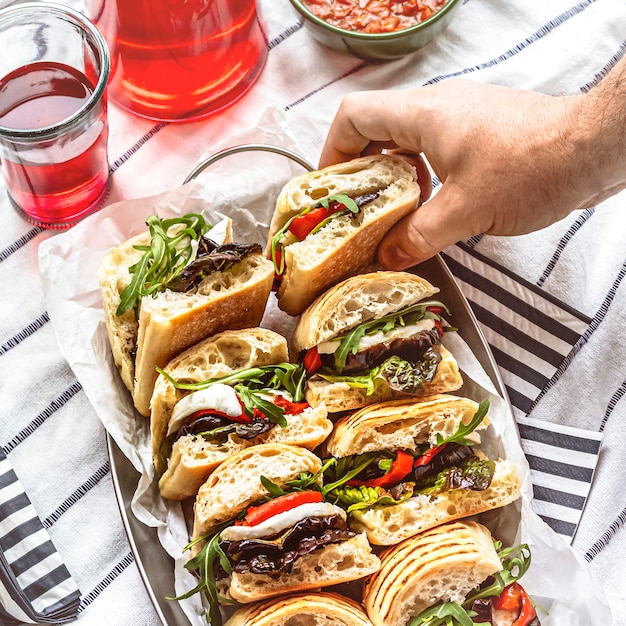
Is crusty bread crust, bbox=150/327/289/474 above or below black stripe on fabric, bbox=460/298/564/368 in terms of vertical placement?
above

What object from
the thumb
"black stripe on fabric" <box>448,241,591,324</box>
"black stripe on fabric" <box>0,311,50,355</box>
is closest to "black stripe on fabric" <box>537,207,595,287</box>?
"black stripe on fabric" <box>448,241,591,324</box>

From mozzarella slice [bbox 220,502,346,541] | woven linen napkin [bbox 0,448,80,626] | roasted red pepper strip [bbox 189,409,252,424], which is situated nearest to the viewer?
mozzarella slice [bbox 220,502,346,541]

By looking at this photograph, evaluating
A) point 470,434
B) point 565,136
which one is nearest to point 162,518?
point 470,434

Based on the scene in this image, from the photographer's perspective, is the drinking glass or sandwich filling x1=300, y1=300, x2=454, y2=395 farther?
the drinking glass

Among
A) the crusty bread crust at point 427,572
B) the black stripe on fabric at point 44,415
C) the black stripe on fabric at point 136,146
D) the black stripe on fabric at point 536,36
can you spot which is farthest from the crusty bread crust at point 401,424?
the black stripe on fabric at point 536,36

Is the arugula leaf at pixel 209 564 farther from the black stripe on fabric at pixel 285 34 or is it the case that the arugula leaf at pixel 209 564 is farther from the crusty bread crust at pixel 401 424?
the black stripe on fabric at pixel 285 34

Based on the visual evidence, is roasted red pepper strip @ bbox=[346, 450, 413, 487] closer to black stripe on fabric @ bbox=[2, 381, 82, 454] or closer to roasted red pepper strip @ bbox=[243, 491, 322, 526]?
roasted red pepper strip @ bbox=[243, 491, 322, 526]

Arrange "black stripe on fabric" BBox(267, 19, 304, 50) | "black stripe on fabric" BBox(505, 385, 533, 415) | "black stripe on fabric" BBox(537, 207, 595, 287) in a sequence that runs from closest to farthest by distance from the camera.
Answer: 1. "black stripe on fabric" BBox(505, 385, 533, 415)
2. "black stripe on fabric" BBox(537, 207, 595, 287)
3. "black stripe on fabric" BBox(267, 19, 304, 50)
